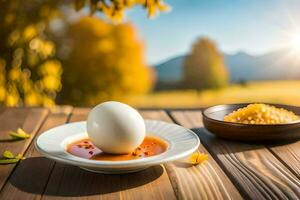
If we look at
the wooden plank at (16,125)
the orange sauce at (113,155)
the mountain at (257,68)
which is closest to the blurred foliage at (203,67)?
the mountain at (257,68)

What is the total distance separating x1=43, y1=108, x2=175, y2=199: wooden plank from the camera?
859mm

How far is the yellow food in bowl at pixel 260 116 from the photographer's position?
4.20ft

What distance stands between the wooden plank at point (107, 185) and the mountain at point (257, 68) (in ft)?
49.5

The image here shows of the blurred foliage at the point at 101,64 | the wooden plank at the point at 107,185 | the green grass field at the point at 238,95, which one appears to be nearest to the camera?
the wooden plank at the point at 107,185

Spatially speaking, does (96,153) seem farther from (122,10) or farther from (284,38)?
(284,38)

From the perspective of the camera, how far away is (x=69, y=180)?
0.94 m

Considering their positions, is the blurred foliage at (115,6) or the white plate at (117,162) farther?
the blurred foliage at (115,6)

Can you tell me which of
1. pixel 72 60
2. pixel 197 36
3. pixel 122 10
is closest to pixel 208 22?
pixel 197 36

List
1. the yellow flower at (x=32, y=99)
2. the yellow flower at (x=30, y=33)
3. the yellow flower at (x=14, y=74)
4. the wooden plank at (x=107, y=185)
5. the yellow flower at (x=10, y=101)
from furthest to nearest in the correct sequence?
1. the yellow flower at (x=30, y=33)
2. the yellow flower at (x=14, y=74)
3. the yellow flower at (x=32, y=99)
4. the yellow flower at (x=10, y=101)
5. the wooden plank at (x=107, y=185)

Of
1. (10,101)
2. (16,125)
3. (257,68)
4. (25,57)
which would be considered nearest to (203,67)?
(257,68)

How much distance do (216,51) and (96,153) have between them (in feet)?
67.6

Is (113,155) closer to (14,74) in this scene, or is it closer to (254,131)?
(254,131)

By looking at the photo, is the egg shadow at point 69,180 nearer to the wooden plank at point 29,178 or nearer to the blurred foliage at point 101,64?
the wooden plank at point 29,178

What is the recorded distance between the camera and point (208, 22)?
787 inches
